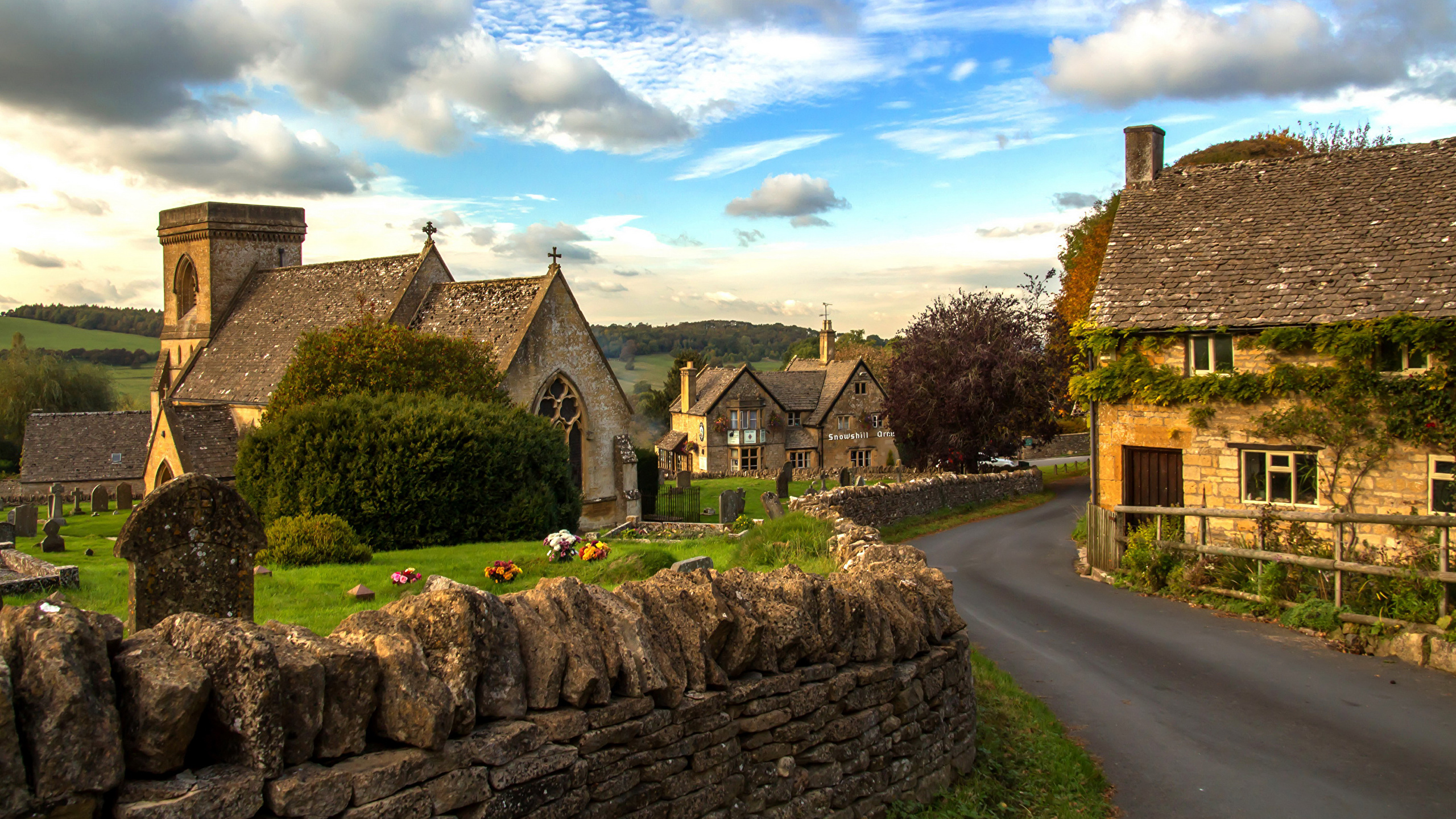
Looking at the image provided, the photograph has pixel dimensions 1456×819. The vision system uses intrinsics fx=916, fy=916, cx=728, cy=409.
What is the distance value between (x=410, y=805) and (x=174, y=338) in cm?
4727

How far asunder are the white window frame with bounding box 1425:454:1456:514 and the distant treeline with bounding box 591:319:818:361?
135400 mm

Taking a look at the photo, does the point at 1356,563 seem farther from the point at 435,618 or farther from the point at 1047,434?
the point at 1047,434

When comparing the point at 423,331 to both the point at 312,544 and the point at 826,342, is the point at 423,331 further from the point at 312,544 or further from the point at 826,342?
the point at 826,342

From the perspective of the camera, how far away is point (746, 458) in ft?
231

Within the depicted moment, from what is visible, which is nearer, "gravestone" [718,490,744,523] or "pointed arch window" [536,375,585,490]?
"gravestone" [718,490,744,523]

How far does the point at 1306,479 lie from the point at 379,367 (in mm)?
22723

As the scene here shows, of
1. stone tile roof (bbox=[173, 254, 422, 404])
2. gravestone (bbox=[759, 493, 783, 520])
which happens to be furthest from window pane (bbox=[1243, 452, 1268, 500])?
stone tile roof (bbox=[173, 254, 422, 404])

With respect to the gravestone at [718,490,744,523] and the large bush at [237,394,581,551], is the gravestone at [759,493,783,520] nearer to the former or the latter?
the gravestone at [718,490,744,523]

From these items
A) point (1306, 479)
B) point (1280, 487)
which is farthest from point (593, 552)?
point (1306, 479)

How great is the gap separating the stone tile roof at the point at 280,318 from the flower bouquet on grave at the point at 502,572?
2009cm

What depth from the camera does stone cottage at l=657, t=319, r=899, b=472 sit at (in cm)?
6962

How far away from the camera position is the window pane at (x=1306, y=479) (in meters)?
17.8

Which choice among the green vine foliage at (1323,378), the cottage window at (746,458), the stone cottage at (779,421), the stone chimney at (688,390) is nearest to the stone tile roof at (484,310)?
the green vine foliage at (1323,378)

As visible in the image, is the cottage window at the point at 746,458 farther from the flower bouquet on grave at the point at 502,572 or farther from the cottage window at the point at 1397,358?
the flower bouquet on grave at the point at 502,572
